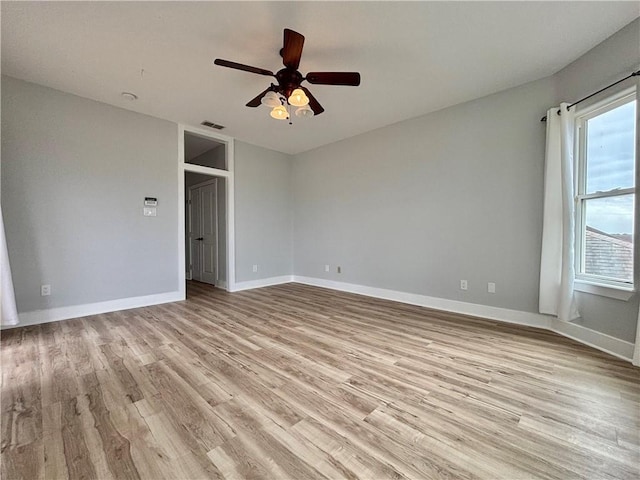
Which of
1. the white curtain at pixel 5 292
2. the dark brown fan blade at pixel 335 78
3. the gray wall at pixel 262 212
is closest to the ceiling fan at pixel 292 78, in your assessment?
the dark brown fan blade at pixel 335 78

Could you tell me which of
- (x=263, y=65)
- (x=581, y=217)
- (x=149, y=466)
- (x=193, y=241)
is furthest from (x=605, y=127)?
(x=193, y=241)

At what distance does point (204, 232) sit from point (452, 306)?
5.01 meters

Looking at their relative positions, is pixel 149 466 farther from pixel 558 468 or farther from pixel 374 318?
pixel 374 318

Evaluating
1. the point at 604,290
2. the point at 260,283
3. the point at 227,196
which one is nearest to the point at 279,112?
the point at 227,196

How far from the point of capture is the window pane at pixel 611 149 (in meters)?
2.30

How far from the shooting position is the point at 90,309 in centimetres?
344

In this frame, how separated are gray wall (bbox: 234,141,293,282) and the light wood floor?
2.37 metres

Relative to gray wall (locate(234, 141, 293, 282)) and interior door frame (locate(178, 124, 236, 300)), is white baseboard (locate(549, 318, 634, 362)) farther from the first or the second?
interior door frame (locate(178, 124, 236, 300))

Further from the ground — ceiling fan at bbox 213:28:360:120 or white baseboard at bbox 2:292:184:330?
ceiling fan at bbox 213:28:360:120

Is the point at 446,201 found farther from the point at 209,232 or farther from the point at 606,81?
the point at 209,232

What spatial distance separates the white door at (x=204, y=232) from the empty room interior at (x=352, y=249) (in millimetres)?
1023

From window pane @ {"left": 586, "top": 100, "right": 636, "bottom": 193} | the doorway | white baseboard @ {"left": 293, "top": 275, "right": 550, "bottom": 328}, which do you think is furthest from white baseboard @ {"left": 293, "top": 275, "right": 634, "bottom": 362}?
the doorway

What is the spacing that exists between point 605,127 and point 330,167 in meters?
3.63

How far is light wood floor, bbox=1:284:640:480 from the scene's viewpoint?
1.20 metres
